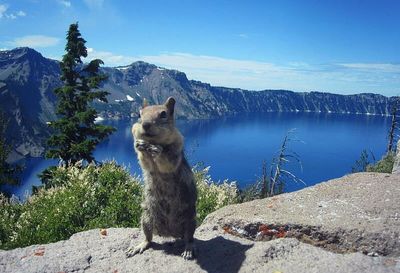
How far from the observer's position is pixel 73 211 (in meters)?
11.5

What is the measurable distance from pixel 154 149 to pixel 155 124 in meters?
0.36

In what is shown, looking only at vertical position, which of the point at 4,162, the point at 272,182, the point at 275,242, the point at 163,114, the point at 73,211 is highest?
the point at 163,114

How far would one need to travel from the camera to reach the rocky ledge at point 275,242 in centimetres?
637

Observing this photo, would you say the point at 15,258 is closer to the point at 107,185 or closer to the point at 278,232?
the point at 278,232

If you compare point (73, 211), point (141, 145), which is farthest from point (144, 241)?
point (73, 211)

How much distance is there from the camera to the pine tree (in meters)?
29.2

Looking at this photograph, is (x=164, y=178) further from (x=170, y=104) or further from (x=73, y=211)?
(x=73, y=211)

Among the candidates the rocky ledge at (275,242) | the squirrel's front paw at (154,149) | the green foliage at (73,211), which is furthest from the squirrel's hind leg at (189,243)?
the green foliage at (73,211)

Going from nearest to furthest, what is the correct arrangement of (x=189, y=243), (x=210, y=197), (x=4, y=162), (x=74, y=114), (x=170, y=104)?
1. (x=170, y=104)
2. (x=189, y=243)
3. (x=210, y=197)
4. (x=4, y=162)
5. (x=74, y=114)

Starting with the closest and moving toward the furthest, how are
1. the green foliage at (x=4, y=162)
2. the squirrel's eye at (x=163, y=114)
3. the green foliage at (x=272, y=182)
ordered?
the squirrel's eye at (x=163, y=114) < the green foliage at (x=272, y=182) < the green foliage at (x=4, y=162)

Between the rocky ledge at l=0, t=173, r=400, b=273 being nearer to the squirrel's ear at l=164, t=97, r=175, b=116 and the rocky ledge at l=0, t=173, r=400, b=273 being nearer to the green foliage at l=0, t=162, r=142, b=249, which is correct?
the squirrel's ear at l=164, t=97, r=175, b=116

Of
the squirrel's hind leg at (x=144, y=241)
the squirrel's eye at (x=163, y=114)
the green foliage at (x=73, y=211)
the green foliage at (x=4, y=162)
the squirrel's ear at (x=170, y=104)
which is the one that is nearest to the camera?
the squirrel's eye at (x=163, y=114)

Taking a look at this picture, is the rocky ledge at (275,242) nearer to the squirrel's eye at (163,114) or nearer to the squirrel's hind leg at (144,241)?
the squirrel's hind leg at (144,241)

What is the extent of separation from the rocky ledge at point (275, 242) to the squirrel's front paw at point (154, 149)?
1.95m
